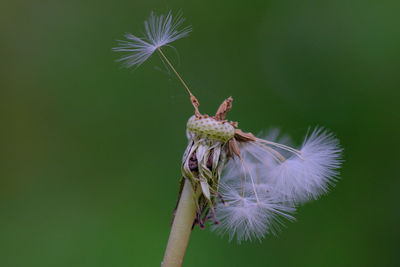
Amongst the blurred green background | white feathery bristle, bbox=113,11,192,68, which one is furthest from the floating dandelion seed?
the blurred green background

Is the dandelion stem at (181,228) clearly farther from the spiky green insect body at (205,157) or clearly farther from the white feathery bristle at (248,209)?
the white feathery bristle at (248,209)

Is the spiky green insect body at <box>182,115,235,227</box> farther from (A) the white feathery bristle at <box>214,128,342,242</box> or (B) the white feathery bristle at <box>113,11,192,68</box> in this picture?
(B) the white feathery bristle at <box>113,11,192,68</box>

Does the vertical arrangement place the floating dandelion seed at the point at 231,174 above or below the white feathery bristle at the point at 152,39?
below

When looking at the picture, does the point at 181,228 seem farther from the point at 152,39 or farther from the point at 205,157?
the point at 152,39

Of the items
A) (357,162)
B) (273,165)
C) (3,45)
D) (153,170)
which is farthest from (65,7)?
(357,162)

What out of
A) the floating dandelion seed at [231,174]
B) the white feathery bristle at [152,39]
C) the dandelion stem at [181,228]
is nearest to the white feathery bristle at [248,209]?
the floating dandelion seed at [231,174]

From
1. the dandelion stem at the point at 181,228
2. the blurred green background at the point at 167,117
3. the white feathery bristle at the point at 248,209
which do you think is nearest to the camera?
the dandelion stem at the point at 181,228

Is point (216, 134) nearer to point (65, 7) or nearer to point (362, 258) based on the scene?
point (362, 258)

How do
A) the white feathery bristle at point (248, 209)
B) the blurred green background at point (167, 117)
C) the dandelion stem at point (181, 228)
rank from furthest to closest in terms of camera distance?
the blurred green background at point (167, 117) → the white feathery bristle at point (248, 209) → the dandelion stem at point (181, 228)
